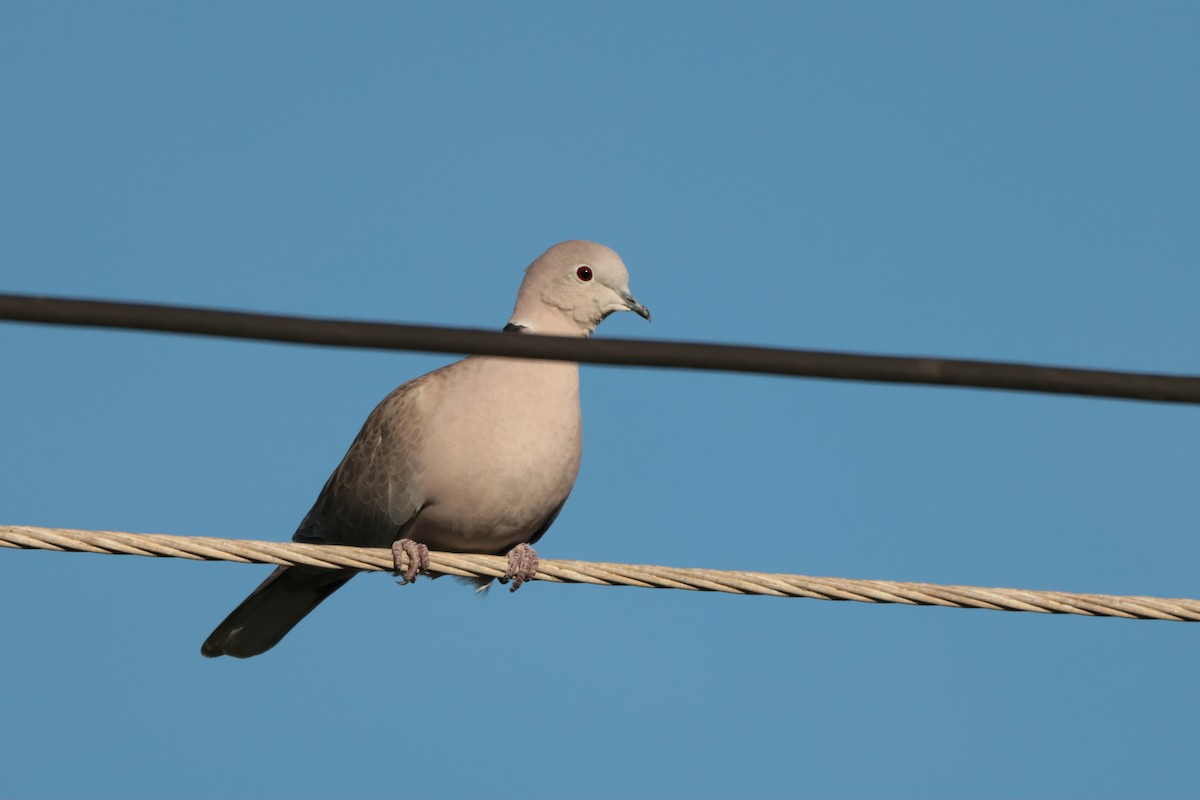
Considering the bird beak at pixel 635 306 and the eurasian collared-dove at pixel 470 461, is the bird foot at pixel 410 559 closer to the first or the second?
the eurasian collared-dove at pixel 470 461

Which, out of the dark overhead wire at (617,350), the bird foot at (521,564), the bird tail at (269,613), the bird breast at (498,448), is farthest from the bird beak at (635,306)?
the dark overhead wire at (617,350)

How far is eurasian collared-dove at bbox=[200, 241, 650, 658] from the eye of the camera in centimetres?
729

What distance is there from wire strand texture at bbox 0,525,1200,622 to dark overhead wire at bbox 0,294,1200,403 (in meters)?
2.00

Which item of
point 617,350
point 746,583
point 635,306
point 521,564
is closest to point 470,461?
point 521,564

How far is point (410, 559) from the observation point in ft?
23.0

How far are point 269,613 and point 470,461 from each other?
1403 millimetres

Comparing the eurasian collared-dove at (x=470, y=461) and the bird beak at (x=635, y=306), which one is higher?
the bird beak at (x=635, y=306)

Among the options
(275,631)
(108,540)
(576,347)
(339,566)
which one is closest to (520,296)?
(275,631)

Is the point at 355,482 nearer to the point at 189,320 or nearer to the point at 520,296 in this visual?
the point at 520,296

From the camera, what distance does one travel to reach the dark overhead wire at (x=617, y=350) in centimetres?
287

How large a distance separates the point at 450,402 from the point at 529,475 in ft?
1.74

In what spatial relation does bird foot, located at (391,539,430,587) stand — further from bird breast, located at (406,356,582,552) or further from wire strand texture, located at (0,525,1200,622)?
wire strand texture, located at (0,525,1200,622)

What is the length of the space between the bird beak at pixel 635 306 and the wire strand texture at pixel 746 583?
116 inches

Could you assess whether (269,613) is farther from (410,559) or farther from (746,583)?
(746,583)
